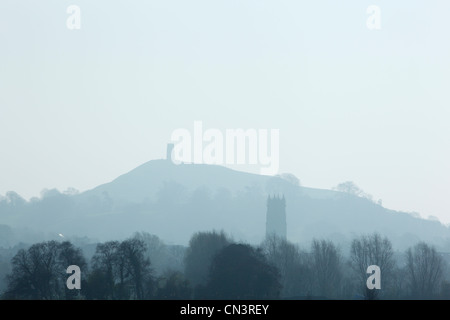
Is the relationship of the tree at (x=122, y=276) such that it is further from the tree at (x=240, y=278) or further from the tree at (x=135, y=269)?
the tree at (x=240, y=278)

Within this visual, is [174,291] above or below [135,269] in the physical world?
below

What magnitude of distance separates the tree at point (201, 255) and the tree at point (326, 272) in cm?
1126

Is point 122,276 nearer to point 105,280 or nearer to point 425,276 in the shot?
point 105,280

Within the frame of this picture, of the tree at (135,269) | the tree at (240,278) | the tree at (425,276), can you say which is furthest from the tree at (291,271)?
the tree at (135,269)

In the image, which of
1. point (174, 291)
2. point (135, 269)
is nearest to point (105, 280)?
point (135, 269)

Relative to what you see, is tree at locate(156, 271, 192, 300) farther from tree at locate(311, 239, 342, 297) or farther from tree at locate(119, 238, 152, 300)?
tree at locate(311, 239, 342, 297)

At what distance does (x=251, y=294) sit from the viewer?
87.5 m

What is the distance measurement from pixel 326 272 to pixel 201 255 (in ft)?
47.9

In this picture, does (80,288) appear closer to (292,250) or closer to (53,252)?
(53,252)

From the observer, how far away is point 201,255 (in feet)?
390

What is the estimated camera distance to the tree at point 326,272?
354ft

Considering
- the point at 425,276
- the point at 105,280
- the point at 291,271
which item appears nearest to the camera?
the point at 105,280

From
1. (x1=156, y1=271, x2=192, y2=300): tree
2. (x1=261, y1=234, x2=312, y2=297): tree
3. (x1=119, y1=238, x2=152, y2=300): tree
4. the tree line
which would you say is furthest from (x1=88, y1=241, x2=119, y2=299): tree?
(x1=261, y1=234, x2=312, y2=297): tree

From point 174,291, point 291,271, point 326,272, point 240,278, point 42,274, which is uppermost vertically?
point 291,271
